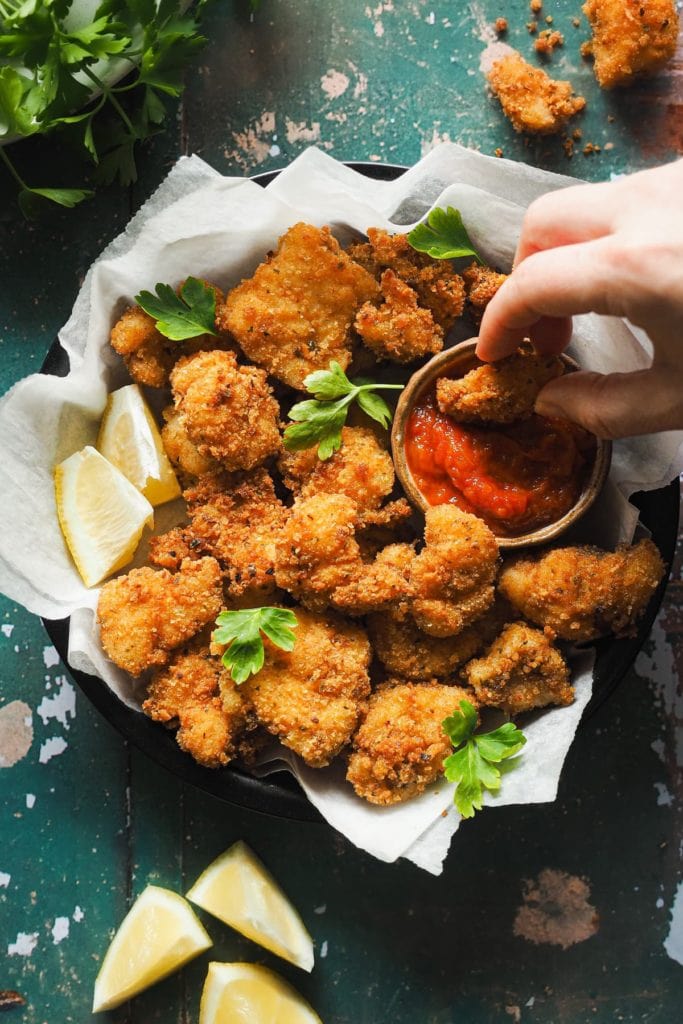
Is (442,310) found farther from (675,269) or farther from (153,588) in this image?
(153,588)

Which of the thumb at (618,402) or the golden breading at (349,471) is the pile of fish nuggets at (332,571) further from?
the thumb at (618,402)

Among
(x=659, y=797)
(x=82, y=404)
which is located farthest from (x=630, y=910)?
(x=82, y=404)

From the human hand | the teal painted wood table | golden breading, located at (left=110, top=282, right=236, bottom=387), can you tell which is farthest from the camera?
the teal painted wood table

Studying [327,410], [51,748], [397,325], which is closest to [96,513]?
[327,410]

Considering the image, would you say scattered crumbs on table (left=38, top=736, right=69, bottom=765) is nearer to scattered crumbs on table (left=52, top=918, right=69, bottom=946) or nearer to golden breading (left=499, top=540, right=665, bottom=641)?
scattered crumbs on table (left=52, top=918, right=69, bottom=946)

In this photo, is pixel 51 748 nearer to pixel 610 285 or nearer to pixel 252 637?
pixel 252 637

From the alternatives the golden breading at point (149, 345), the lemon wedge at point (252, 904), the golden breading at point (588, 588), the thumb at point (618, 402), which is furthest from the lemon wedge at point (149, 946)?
the thumb at point (618, 402)

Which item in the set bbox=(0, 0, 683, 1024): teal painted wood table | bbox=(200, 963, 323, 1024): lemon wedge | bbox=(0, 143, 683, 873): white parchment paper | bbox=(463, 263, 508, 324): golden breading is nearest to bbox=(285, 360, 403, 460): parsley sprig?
bbox=(463, 263, 508, 324): golden breading
